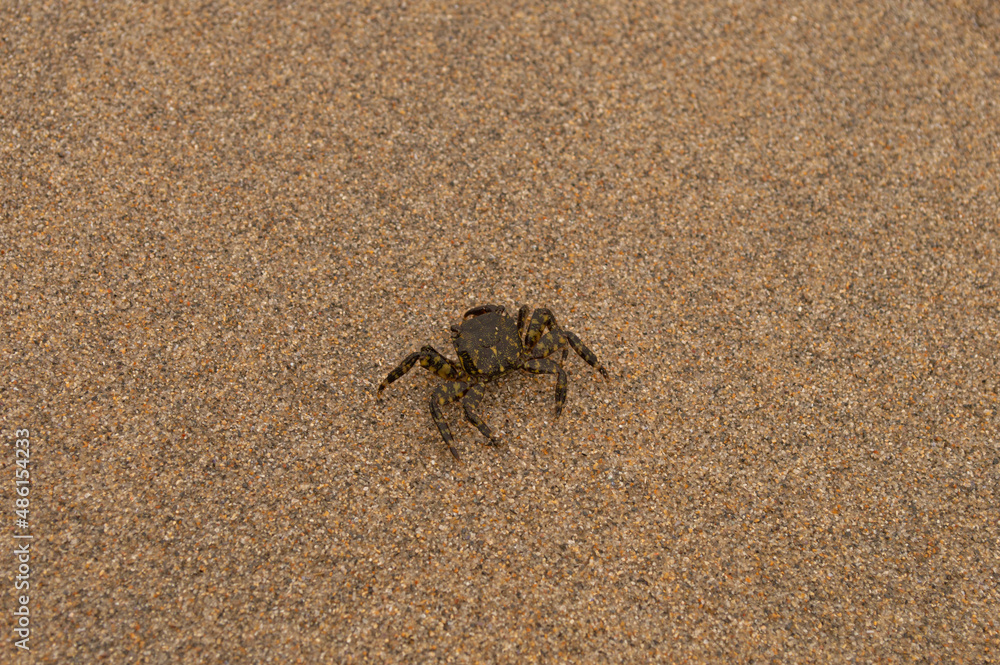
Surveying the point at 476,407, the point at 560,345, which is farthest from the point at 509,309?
the point at 476,407

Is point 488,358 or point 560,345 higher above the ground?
point 488,358

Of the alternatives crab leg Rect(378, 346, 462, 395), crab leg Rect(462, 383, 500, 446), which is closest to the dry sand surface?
crab leg Rect(462, 383, 500, 446)

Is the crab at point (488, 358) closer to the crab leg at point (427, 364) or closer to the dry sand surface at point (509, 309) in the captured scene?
the crab leg at point (427, 364)

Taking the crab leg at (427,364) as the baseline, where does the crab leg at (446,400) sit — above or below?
below

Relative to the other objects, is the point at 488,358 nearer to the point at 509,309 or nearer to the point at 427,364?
the point at 427,364

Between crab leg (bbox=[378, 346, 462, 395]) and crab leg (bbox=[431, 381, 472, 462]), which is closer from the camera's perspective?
crab leg (bbox=[431, 381, 472, 462])

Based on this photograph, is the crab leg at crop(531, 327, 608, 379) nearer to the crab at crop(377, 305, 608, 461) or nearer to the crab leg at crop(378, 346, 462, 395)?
the crab at crop(377, 305, 608, 461)

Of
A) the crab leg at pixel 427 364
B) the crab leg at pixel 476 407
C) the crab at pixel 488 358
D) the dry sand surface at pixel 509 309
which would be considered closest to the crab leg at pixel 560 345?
the crab at pixel 488 358
